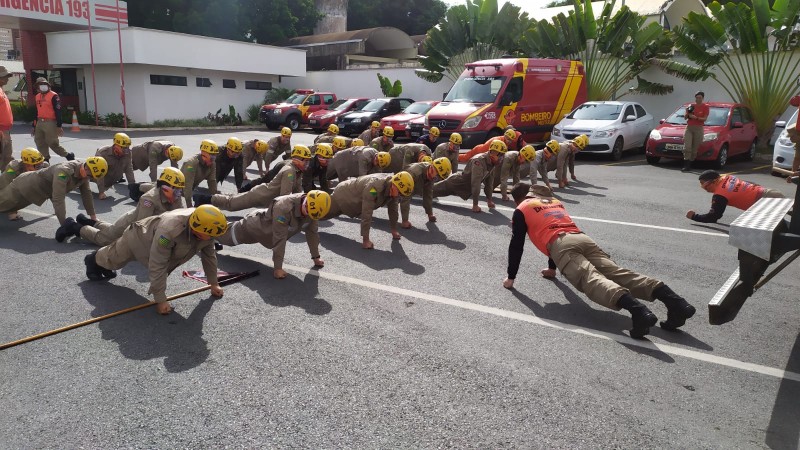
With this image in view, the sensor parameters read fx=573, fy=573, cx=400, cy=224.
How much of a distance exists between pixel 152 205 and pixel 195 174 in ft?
10.1

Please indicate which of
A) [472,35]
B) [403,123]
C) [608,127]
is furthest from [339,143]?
[472,35]

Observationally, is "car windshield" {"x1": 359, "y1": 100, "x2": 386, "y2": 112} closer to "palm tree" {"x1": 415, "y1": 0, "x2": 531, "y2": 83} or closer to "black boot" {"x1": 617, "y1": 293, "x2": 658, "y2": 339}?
"palm tree" {"x1": 415, "y1": 0, "x2": 531, "y2": 83}

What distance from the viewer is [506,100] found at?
57.6 feet

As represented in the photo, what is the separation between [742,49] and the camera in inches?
719

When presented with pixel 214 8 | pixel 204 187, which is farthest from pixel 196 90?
pixel 204 187

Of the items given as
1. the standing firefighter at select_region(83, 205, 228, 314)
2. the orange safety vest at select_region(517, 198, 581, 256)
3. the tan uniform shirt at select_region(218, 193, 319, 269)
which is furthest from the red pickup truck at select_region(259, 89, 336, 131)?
the orange safety vest at select_region(517, 198, 581, 256)

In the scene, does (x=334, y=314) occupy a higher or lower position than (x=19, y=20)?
lower

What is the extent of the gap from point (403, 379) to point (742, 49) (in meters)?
18.8

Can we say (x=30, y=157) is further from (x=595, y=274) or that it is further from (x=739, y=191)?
(x=739, y=191)

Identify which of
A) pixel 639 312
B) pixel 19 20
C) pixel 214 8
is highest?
pixel 214 8

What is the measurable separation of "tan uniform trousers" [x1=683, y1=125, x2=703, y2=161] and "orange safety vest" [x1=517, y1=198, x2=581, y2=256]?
11.0 metres

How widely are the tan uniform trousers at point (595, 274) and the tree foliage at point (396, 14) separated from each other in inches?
2210

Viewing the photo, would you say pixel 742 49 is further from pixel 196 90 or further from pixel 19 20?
pixel 19 20

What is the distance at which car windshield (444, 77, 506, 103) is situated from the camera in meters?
17.7
